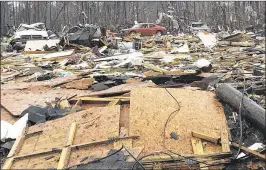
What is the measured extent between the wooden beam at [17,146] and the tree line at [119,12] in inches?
1136

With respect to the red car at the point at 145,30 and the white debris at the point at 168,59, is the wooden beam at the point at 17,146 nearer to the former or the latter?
the white debris at the point at 168,59

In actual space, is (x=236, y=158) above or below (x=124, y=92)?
below

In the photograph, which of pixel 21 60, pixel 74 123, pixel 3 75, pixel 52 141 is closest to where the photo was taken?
pixel 52 141

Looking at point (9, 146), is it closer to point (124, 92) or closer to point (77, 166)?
point (77, 166)

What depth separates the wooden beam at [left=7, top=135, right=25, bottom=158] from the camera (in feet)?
16.9

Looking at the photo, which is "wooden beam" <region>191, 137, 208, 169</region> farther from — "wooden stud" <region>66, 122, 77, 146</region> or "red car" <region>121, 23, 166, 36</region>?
"red car" <region>121, 23, 166, 36</region>

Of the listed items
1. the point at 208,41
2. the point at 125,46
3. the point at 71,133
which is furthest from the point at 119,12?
the point at 71,133

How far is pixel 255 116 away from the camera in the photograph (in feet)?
17.9

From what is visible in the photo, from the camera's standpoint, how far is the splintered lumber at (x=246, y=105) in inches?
211

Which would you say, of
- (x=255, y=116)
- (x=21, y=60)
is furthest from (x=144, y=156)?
(x=21, y=60)

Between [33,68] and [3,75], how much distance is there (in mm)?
1322

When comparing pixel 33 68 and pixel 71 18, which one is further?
pixel 71 18

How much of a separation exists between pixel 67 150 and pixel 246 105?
2.86 meters

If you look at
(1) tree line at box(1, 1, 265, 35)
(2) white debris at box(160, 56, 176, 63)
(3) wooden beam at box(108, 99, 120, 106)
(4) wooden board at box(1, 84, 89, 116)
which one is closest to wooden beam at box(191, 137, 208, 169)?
(3) wooden beam at box(108, 99, 120, 106)
